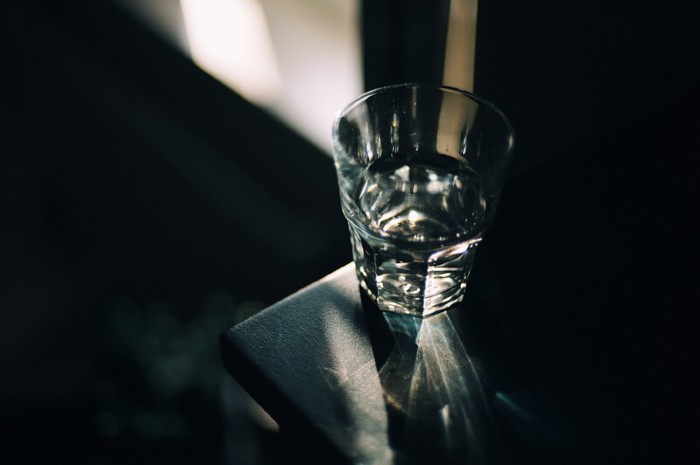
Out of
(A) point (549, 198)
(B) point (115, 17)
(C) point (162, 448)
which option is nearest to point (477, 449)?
(A) point (549, 198)

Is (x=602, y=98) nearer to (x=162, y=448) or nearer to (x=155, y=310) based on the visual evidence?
(x=162, y=448)

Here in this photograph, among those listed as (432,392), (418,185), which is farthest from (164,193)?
(432,392)

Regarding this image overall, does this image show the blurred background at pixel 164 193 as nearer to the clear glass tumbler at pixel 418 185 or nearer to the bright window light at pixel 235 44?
the bright window light at pixel 235 44

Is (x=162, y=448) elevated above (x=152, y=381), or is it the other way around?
(x=152, y=381)

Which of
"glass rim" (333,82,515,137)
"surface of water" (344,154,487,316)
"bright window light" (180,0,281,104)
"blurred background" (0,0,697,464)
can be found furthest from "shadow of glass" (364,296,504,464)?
"bright window light" (180,0,281,104)

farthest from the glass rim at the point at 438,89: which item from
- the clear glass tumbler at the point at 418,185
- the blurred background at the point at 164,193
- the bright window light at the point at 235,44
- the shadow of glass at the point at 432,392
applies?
the bright window light at the point at 235,44

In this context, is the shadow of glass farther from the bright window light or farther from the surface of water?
the bright window light
